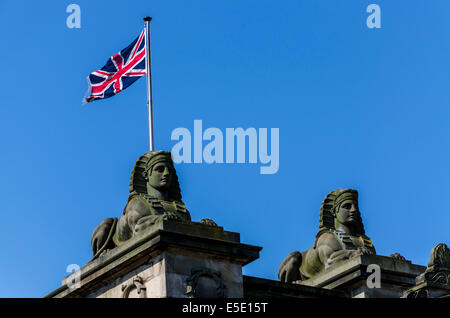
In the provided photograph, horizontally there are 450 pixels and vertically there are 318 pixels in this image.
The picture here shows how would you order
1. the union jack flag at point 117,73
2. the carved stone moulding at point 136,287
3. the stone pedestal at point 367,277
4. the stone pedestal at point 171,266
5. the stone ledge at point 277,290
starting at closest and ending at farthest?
the stone pedestal at point 171,266
the carved stone moulding at point 136,287
the stone ledge at point 277,290
the stone pedestal at point 367,277
the union jack flag at point 117,73

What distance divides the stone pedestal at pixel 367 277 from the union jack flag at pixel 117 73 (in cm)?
932

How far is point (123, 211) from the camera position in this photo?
38.1 m

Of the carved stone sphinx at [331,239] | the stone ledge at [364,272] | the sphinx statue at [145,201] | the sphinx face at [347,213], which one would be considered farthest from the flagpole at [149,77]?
the stone ledge at [364,272]

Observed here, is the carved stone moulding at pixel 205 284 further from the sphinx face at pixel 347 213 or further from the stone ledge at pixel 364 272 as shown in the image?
the sphinx face at pixel 347 213

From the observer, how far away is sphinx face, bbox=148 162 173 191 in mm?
38062

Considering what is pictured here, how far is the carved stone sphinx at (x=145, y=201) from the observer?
37.3 meters

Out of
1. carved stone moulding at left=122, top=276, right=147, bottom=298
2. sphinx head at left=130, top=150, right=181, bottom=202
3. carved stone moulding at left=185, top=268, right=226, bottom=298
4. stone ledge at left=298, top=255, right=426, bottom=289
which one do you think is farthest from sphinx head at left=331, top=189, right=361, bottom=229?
carved stone moulding at left=122, top=276, right=147, bottom=298

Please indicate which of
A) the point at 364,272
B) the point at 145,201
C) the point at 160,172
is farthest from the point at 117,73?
the point at 364,272

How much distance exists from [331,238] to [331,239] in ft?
0.13

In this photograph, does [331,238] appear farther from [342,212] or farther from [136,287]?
[136,287]

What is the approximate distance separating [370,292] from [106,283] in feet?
24.5

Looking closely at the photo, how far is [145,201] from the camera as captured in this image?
37.5 meters

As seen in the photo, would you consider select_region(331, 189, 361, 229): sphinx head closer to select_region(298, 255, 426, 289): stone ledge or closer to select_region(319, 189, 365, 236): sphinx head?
select_region(319, 189, 365, 236): sphinx head

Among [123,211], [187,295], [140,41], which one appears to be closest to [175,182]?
[123,211]
